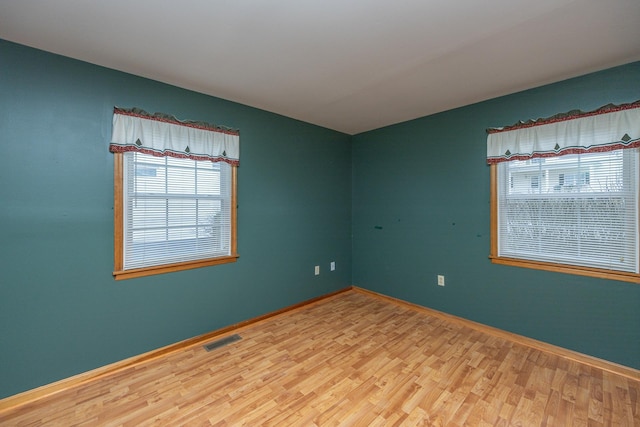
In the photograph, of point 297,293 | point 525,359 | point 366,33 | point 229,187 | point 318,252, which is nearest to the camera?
point 366,33

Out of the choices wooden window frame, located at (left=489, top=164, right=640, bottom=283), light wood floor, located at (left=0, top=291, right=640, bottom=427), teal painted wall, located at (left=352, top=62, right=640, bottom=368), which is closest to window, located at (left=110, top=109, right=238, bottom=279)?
light wood floor, located at (left=0, top=291, right=640, bottom=427)

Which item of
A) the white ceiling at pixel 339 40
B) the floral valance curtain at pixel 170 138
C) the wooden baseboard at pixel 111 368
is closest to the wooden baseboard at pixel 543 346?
the wooden baseboard at pixel 111 368

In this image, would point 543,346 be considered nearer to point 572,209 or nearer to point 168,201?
point 572,209

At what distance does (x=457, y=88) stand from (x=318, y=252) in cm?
243

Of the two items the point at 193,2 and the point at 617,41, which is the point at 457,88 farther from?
the point at 193,2

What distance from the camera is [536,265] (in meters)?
2.42

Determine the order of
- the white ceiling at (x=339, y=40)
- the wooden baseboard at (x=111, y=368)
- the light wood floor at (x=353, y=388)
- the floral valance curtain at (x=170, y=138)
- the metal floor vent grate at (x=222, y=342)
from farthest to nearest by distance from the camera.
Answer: the metal floor vent grate at (x=222, y=342) < the floral valance curtain at (x=170, y=138) < the wooden baseboard at (x=111, y=368) < the light wood floor at (x=353, y=388) < the white ceiling at (x=339, y=40)

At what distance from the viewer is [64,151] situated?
190 centimetres

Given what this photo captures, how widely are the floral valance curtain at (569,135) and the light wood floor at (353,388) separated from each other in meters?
1.77

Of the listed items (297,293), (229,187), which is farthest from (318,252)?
(229,187)

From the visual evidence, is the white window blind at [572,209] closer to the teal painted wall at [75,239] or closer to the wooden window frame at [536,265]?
the wooden window frame at [536,265]

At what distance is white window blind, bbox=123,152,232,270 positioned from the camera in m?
2.17

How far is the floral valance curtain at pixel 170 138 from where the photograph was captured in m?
2.09

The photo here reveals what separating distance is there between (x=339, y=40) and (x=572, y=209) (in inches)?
93.4
